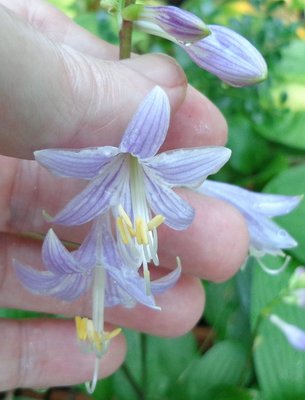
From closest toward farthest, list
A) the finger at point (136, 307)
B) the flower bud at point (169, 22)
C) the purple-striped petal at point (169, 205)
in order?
1. the flower bud at point (169, 22)
2. the purple-striped petal at point (169, 205)
3. the finger at point (136, 307)

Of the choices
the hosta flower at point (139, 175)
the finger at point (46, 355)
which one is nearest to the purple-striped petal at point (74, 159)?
the hosta flower at point (139, 175)

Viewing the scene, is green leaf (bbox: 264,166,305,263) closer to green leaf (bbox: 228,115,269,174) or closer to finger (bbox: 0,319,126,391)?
green leaf (bbox: 228,115,269,174)

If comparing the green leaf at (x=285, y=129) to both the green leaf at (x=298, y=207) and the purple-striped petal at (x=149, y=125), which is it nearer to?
the green leaf at (x=298, y=207)

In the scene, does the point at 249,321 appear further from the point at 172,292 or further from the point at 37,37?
the point at 37,37

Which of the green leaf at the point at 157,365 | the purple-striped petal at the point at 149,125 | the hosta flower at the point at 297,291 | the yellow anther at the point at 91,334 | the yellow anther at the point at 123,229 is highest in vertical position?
the purple-striped petal at the point at 149,125

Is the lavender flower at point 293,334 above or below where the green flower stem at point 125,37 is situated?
below

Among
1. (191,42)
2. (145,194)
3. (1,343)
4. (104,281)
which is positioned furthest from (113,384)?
(191,42)

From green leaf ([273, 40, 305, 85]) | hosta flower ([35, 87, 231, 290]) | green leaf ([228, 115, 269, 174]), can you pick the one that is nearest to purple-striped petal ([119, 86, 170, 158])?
hosta flower ([35, 87, 231, 290])
